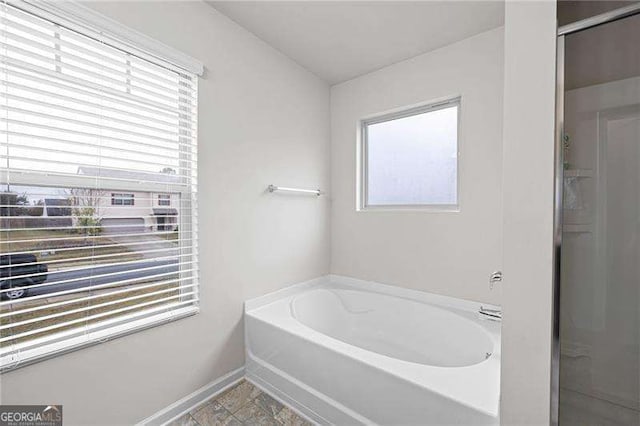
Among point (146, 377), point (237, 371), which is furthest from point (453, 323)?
point (146, 377)

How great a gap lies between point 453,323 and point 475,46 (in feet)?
6.47

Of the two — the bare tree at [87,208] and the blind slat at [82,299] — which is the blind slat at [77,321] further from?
the bare tree at [87,208]

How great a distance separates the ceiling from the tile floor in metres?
2.49

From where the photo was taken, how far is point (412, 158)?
241 cm

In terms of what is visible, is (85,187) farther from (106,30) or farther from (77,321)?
(106,30)

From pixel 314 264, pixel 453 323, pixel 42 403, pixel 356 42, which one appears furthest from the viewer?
pixel 314 264

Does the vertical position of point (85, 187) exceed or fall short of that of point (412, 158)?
it falls short

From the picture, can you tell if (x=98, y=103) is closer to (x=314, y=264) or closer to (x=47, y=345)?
(x=47, y=345)

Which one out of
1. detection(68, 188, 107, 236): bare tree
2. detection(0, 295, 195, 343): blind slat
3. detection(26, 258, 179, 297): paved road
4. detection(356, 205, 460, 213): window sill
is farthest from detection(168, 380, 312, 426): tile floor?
detection(356, 205, 460, 213): window sill

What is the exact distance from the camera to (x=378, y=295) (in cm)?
235

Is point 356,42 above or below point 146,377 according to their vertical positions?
above

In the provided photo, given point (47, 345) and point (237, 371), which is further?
point (237, 371)

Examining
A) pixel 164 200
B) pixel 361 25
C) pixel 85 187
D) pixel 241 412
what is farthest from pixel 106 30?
pixel 241 412

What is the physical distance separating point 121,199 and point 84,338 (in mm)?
669
